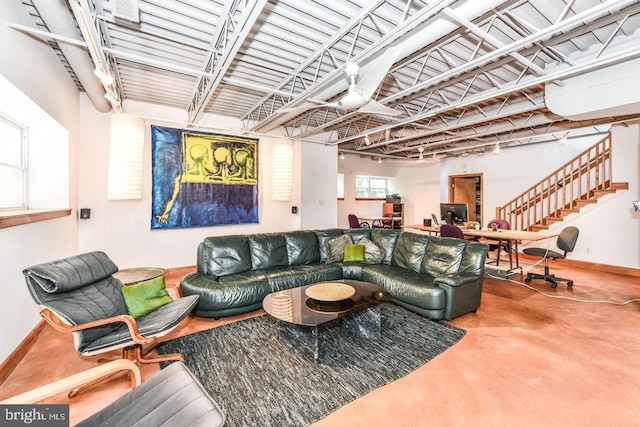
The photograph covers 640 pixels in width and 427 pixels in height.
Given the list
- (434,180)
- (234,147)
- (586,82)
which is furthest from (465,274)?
(434,180)

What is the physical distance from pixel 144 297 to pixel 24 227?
1.20m

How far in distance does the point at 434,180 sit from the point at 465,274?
23.1 ft

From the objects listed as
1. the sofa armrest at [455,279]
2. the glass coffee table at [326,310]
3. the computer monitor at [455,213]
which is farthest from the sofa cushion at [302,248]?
the computer monitor at [455,213]

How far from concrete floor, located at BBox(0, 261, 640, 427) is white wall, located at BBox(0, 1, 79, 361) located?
373mm

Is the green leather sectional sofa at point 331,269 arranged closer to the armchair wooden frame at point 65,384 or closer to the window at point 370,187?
the armchair wooden frame at point 65,384

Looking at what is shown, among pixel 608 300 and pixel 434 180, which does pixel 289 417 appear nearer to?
pixel 608 300

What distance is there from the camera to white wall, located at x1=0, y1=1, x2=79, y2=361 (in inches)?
84.7

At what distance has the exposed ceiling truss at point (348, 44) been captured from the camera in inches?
92.7

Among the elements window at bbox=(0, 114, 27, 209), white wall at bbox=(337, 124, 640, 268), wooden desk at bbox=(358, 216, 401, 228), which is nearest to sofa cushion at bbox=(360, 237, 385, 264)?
window at bbox=(0, 114, 27, 209)

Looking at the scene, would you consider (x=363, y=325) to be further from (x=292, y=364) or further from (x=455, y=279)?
(x=455, y=279)

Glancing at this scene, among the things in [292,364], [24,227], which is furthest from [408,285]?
[24,227]

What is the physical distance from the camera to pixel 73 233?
4.05 metres

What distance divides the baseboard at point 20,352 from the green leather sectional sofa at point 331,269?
131 centimetres

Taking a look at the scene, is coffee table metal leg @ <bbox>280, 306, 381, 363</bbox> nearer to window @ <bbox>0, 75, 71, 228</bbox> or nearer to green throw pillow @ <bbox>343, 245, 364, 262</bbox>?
green throw pillow @ <bbox>343, 245, 364, 262</bbox>
